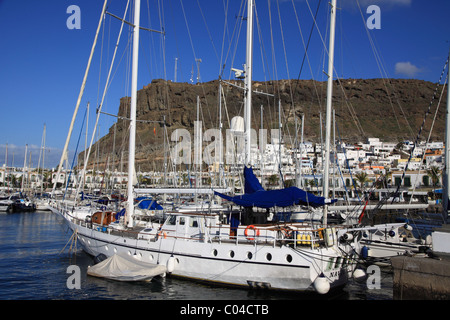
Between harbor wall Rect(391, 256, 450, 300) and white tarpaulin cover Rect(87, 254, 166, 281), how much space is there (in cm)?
1051

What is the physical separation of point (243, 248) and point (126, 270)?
581 centimetres

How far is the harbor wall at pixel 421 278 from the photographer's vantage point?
10.2 m

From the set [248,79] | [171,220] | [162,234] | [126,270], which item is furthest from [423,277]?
[248,79]

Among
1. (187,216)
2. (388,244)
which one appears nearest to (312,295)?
(187,216)

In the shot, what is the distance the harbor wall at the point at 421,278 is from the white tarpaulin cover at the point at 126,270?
34.5 ft

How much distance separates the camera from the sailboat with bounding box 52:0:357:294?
48.2 ft

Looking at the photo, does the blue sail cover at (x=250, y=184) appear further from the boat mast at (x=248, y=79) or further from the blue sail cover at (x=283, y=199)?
the blue sail cover at (x=283, y=199)

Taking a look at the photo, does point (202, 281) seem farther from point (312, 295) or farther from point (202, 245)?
point (312, 295)

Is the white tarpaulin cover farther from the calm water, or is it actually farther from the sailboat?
the sailboat

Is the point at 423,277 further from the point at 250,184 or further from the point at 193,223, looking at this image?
the point at 193,223

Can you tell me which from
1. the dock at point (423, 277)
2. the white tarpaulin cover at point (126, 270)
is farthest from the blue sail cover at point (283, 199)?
the dock at point (423, 277)

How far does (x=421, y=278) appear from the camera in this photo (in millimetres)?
10523

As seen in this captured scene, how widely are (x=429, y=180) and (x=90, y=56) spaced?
69.7 metres
